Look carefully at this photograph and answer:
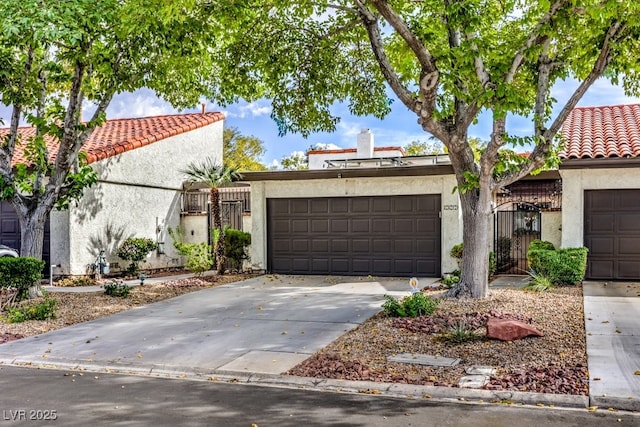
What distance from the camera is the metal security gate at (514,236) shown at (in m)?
16.3

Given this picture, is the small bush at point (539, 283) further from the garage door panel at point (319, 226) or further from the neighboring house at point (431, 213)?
the garage door panel at point (319, 226)

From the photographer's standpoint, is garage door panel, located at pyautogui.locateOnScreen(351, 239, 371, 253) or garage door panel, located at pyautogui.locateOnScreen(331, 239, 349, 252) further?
garage door panel, located at pyautogui.locateOnScreen(331, 239, 349, 252)

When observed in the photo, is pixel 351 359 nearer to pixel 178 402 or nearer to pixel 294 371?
pixel 294 371

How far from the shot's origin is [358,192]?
1641 cm

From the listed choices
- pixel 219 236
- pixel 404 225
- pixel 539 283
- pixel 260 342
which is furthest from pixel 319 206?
pixel 260 342

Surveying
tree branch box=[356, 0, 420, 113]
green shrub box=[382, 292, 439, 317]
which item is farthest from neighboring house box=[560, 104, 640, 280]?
green shrub box=[382, 292, 439, 317]

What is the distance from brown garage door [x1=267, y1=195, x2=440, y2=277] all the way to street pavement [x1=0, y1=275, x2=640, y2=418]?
289cm

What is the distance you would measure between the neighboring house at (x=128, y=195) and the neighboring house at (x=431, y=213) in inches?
131

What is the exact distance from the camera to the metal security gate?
642 inches

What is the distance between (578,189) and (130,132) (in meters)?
13.7

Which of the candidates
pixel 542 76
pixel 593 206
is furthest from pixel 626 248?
pixel 542 76

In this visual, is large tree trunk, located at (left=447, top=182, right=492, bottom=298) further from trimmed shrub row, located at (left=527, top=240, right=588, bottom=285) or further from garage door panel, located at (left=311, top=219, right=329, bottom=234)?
garage door panel, located at (left=311, top=219, right=329, bottom=234)

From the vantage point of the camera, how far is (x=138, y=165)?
58.0ft

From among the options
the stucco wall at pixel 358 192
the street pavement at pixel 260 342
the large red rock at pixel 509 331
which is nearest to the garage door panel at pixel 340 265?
the stucco wall at pixel 358 192
